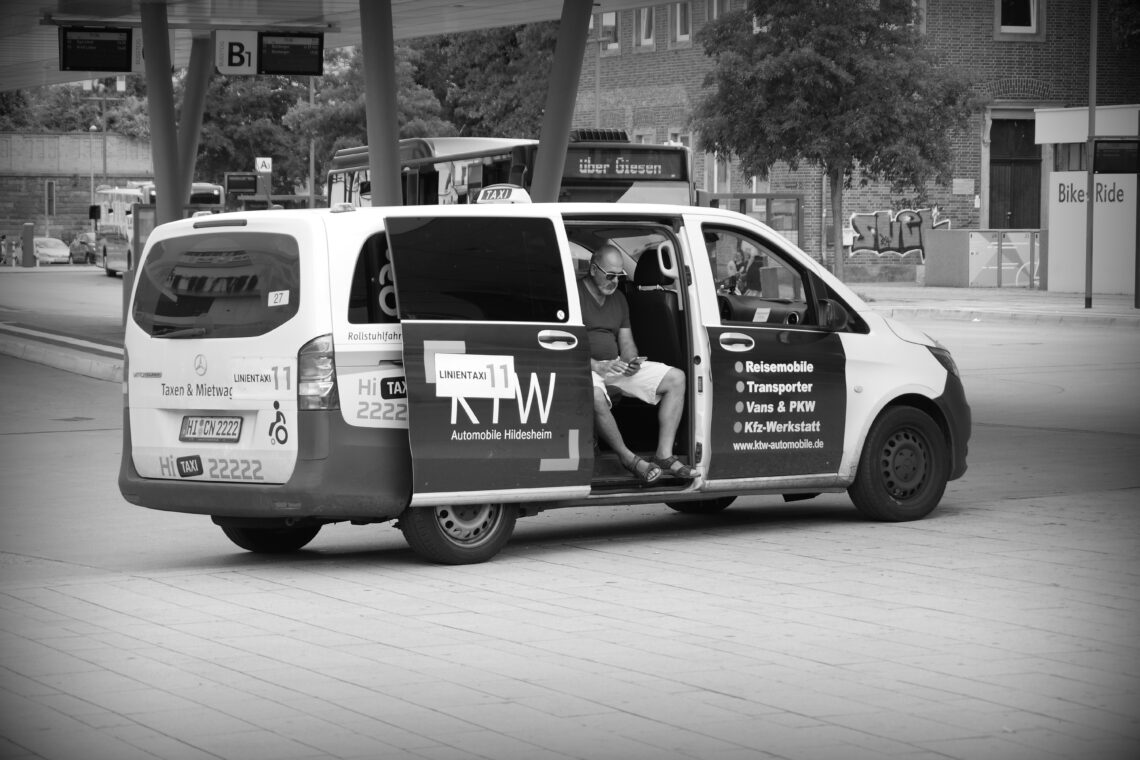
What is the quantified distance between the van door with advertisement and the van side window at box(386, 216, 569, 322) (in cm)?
106

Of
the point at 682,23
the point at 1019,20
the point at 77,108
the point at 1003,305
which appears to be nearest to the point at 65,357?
the point at 1003,305

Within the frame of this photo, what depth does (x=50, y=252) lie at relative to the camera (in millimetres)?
82938

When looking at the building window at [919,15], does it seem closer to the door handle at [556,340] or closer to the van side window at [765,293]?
the van side window at [765,293]

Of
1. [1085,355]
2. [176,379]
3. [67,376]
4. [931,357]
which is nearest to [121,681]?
[176,379]

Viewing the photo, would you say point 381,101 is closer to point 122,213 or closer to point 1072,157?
point 1072,157

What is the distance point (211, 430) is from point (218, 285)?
2.35 feet

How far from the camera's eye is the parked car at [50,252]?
8244 centimetres

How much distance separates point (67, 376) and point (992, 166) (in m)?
35.1

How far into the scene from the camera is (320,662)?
7.25m

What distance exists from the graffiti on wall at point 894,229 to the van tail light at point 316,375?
44345 millimetres

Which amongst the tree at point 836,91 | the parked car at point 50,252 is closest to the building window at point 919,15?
the tree at point 836,91

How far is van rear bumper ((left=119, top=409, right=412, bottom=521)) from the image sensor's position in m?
9.05

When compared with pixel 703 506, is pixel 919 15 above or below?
above

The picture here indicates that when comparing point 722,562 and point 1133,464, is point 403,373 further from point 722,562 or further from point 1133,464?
point 1133,464
